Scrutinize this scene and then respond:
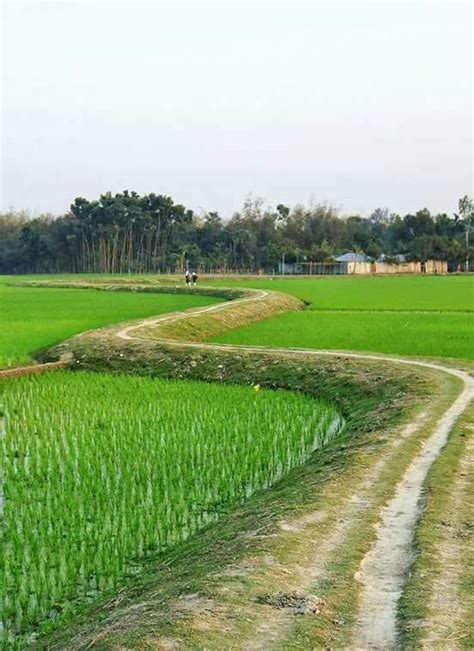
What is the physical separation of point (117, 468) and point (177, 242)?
211 ft

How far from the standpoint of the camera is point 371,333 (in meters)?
18.5

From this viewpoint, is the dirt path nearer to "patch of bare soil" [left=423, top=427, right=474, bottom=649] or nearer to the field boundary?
the field boundary

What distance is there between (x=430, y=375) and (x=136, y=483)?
572 cm

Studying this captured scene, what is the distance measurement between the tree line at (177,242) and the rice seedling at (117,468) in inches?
2180

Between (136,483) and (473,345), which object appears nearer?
(136,483)

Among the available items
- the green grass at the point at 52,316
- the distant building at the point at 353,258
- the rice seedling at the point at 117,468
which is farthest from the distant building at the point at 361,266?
the rice seedling at the point at 117,468

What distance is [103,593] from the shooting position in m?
4.76

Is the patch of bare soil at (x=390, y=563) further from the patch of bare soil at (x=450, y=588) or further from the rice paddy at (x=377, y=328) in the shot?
the rice paddy at (x=377, y=328)

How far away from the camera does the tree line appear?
6925cm

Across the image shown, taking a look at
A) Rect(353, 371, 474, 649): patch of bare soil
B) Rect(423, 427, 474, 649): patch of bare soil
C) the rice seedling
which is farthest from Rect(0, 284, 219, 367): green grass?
Rect(423, 427, 474, 649): patch of bare soil

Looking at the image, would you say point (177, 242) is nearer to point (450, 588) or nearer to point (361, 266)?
point (361, 266)

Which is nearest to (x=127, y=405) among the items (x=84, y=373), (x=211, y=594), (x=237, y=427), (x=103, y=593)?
(x=237, y=427)

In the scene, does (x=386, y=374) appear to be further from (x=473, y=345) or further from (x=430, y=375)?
(x=473, y=345)

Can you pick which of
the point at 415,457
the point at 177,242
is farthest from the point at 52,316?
the point at 177,242
